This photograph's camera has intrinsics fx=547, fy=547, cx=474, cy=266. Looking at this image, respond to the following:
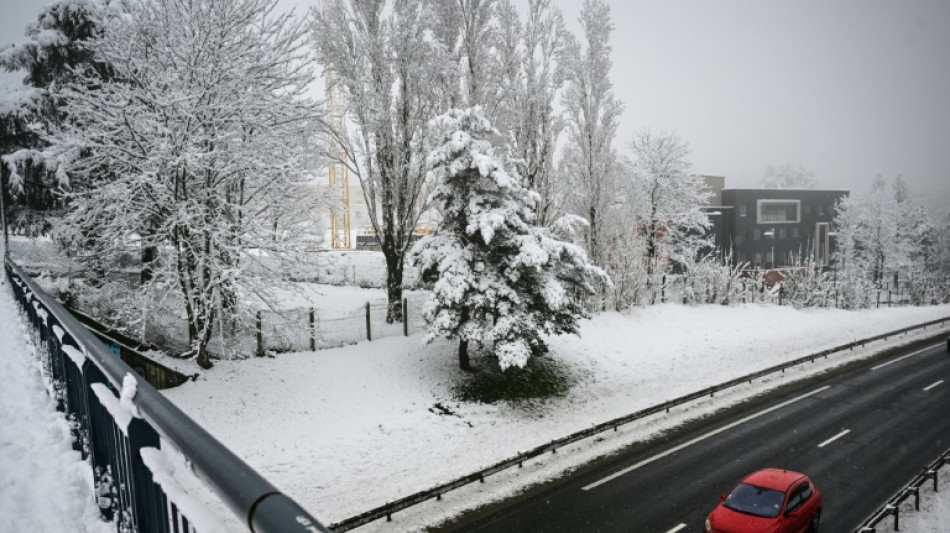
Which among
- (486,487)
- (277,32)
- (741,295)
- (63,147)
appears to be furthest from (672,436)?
(741,295)

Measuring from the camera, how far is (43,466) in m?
4.09

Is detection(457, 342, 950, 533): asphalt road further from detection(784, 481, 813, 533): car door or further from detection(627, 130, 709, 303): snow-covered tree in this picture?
detection(627, 130, 709, 303): snow-covered tree

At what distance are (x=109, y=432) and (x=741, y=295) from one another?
39871 millimetres

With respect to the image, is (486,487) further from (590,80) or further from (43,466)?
(590,80)

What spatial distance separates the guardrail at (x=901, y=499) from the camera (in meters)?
11.1

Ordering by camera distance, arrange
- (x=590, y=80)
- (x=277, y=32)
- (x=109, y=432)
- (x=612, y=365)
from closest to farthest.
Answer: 1. (x=109, y=432)
2. (x=277, y=32)
3. (x=612, y=365)
4. (x=590, y=80)

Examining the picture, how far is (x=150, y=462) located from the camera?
6.98 feet

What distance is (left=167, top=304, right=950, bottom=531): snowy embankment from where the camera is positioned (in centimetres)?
1348

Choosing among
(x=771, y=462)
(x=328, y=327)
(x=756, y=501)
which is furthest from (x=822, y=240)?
(x=756, y=501)

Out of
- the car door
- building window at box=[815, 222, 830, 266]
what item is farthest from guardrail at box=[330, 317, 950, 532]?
building window at box=[815, 222, 830, 266]

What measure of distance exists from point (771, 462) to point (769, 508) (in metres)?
4.33

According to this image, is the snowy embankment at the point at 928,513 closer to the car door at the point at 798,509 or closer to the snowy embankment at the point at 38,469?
the car door at the point at 798,509

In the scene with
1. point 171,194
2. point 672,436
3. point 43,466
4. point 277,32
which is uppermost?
point 277,32

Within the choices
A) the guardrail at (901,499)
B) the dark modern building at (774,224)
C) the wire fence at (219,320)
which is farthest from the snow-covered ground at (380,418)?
the dark modern building at (774,224)
